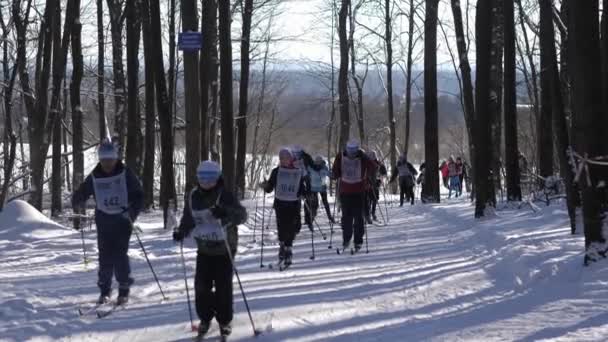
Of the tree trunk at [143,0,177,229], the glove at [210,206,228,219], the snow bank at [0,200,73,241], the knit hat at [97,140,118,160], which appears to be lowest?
Result: the snow bank at [0,200,73,241]

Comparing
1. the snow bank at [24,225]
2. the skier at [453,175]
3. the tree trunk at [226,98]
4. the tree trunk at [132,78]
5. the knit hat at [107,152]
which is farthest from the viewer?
the skier at [453,175]

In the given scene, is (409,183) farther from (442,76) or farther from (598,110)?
(442,76)

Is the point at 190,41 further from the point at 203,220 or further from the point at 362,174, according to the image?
the point at 203,220

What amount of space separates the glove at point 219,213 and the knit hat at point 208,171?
1.00ft

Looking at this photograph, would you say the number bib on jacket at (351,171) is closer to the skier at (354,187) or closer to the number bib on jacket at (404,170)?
the skier at (354,187)

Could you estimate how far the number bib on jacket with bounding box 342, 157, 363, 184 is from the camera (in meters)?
13.0

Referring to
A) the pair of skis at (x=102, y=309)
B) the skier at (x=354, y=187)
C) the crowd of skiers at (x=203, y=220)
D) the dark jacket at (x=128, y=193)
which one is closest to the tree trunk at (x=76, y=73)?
the skier at (x=354, y=187)

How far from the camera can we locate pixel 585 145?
29.6ft

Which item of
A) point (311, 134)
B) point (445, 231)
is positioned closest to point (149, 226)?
point (445, 231)

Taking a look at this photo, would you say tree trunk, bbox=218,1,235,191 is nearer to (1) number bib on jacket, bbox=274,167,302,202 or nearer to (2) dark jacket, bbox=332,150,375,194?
(2) dark jacket, bbox=332,150,375,194

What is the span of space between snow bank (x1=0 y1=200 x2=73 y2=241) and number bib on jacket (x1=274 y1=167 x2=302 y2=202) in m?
4.76

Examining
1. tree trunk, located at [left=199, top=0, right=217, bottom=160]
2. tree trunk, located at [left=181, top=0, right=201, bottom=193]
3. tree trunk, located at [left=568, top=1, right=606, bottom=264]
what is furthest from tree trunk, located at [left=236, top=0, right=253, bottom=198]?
tree trunk, located at [left=568, top=1, right=606, bottom=264]

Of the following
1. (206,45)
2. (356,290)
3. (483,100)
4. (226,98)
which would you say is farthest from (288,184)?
(483,100)

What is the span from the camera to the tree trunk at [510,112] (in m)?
19.2
